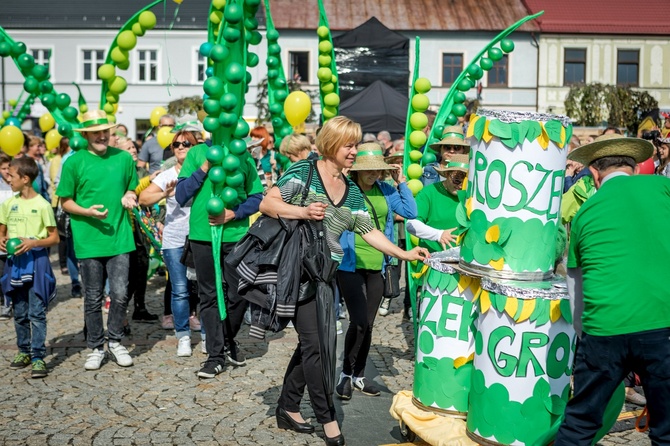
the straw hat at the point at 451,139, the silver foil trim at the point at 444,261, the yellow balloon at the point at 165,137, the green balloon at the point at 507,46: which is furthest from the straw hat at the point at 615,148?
the yellow balloon at the point at 165,137

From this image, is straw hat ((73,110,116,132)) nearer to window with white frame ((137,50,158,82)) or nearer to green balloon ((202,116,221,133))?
green balloon ((202,116,221,133))

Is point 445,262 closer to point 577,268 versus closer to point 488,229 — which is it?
point 488,229

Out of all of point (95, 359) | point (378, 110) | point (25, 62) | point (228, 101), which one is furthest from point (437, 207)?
point (378, 110)

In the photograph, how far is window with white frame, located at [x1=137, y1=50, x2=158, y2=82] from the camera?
141 feet

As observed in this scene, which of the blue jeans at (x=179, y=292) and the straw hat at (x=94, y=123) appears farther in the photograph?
the blue jeans at (x=179, y=292)

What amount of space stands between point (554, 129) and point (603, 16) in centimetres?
4070

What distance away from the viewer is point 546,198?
4.73 meters

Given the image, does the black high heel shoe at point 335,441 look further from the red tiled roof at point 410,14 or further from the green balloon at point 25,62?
the red tiled roof at point 410,14

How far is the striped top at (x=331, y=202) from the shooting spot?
17.0 ft

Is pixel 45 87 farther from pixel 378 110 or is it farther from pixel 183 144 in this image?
pixel 378 110

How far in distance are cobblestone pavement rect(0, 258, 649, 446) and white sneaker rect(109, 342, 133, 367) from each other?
0.17ft

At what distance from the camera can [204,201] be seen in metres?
6.85

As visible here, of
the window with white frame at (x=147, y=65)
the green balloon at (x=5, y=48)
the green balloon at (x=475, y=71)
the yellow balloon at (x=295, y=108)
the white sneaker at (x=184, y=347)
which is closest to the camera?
the white sneaker at (x=184, y=347)

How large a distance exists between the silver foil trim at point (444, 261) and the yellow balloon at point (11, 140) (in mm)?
9159
